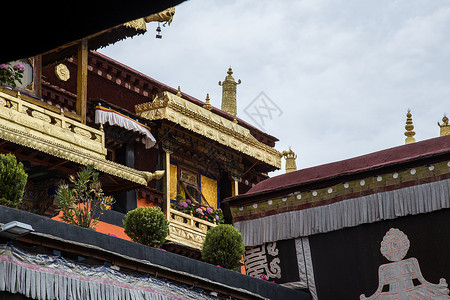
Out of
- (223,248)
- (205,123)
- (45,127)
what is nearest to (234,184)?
(205,123)

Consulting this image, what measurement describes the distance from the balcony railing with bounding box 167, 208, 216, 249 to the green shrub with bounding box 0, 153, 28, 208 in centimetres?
654

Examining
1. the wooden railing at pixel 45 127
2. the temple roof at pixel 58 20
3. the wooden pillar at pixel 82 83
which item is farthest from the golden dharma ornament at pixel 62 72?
the temple roof at pixel 58 20

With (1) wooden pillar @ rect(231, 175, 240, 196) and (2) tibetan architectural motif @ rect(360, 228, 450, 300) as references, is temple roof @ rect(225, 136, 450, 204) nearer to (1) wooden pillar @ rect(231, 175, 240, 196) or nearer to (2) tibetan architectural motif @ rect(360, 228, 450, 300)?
(2) tibetan architectural motif @ rect(360, 228, 450, 300)

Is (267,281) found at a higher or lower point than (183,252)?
lower

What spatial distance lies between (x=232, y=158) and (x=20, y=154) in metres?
8.43

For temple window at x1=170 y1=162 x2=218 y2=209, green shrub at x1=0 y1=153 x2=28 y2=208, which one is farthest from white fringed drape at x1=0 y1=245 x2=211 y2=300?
temple window at x1=170 y1=162 x2=218 y2=209

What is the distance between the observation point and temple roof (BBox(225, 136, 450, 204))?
1285 centimetres

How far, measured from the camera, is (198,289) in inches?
432

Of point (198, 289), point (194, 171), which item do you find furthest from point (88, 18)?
point (194, 171)

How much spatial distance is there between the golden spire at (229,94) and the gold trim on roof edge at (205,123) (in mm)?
2489

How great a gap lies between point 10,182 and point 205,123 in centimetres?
888

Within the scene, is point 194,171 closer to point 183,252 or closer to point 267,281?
point 183,252

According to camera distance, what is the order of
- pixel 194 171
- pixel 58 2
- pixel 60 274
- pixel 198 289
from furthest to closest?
pixel 194 171 → pixel 198 289 → pixel 60 274 → pixel 58 2

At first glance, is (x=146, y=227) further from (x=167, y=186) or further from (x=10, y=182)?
(x=167, y=186)
